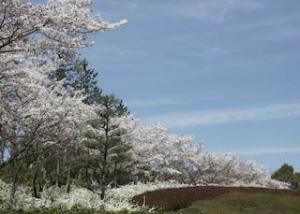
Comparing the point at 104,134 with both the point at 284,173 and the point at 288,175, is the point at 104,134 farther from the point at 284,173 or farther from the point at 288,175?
the point at 284,173

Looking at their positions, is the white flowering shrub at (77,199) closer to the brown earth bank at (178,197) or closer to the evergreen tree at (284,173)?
the brown earth bank at (178,197)

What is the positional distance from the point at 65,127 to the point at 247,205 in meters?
9.40

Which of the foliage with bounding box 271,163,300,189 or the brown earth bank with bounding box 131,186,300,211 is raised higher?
the foliage with bounding box 271,163,300,189

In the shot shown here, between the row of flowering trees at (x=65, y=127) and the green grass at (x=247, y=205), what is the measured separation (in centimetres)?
596

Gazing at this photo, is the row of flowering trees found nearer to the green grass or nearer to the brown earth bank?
the brown earth bank

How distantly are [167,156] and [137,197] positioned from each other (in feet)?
66.6

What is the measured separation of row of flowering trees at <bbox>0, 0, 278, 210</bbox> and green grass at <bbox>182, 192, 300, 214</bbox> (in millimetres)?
5962

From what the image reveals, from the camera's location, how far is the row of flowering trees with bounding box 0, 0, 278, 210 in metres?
10.6

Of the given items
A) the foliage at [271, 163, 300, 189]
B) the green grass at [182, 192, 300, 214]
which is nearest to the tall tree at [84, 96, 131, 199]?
the green grass at [182, 192, 300, 214]

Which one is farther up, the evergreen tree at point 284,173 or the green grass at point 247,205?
the evergreen tree at point 284,173

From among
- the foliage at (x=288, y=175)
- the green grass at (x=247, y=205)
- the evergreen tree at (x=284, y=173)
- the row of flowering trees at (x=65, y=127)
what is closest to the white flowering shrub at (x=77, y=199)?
the row of flowering trees at (x=65, y=127)

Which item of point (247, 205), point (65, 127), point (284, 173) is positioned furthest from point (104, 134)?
point (284, 173)

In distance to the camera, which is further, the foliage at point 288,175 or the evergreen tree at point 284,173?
the evergreen tree at point 284,173

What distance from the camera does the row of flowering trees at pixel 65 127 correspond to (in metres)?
10.6
